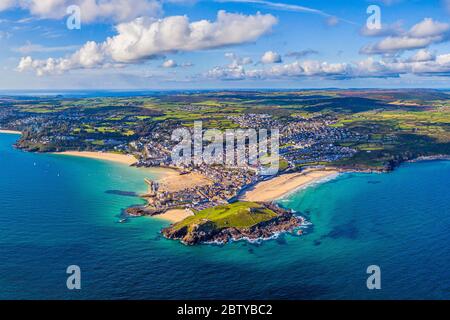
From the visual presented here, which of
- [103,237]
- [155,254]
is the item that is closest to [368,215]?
[155,254]

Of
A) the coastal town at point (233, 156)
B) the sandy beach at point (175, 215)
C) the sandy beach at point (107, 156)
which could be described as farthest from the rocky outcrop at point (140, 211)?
the sandy beach at point (107, 156)

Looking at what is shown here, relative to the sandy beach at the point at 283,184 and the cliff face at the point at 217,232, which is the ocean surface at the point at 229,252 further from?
the sandy beach at the point at 283,184

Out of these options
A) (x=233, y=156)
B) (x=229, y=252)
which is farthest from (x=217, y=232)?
(x=233, y=156)

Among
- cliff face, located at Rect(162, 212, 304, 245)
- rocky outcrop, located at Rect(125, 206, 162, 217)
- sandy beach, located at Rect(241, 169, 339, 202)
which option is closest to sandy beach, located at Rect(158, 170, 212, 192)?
sandy beach, located at Rect(241, 169, 339, 202)

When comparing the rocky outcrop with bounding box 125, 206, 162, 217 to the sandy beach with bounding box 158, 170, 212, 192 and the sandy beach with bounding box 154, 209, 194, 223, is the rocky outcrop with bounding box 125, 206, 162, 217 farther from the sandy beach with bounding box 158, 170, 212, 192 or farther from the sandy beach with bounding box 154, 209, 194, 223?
the sandy beach with bounding box 158, 170, 212, 192

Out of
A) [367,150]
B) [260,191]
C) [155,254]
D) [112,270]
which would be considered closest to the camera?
[112,270]

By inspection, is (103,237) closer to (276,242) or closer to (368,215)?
(276,242)
